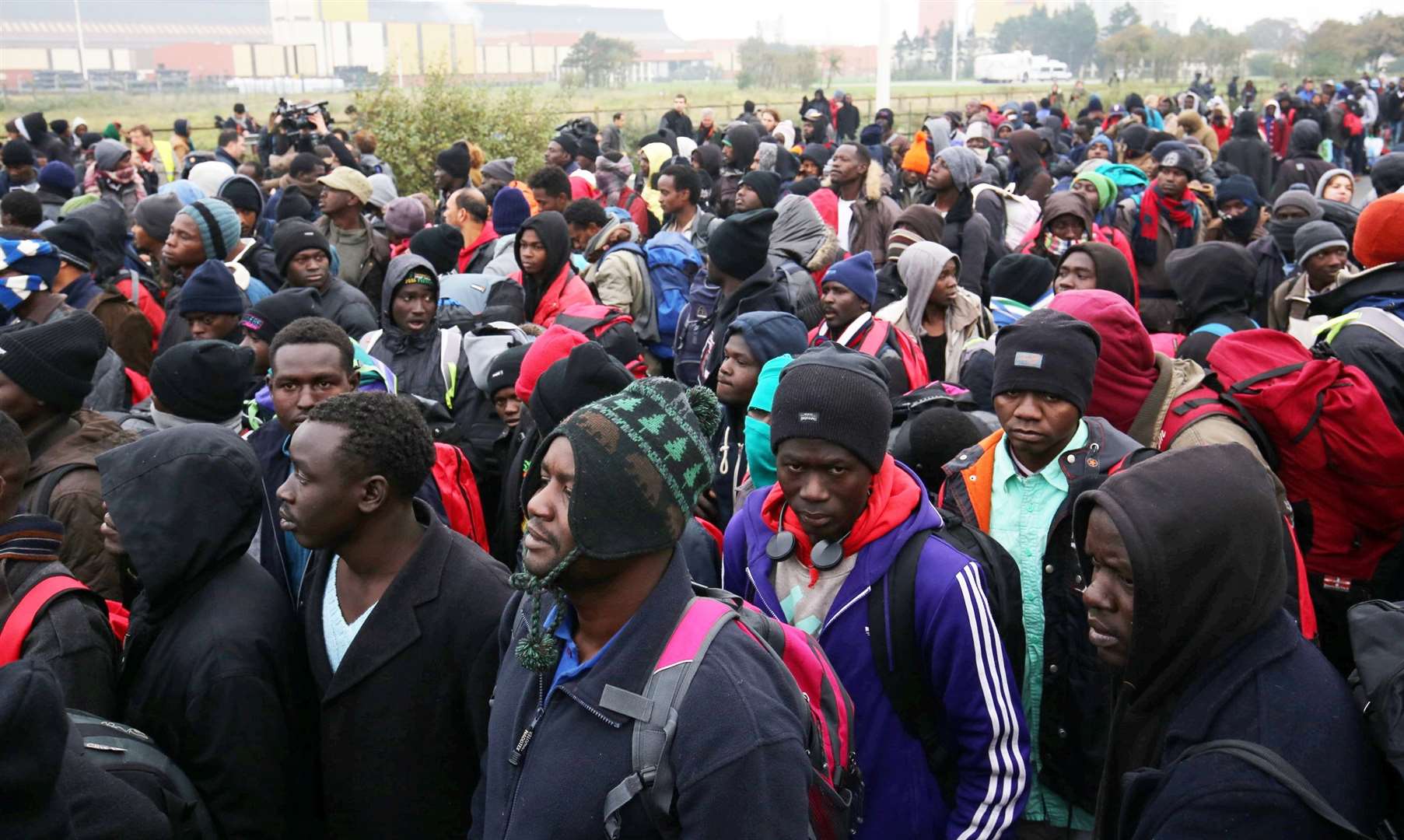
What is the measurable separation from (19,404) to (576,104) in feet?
194

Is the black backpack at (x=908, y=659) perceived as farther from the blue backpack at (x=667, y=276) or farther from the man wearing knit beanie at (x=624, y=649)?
the blue backpack at (x=667, y=276)

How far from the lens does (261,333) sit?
5.76m

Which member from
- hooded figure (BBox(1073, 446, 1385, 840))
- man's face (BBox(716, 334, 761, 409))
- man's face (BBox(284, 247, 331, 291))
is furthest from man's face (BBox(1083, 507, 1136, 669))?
man's face (BBox(284, 247, 331, 291))

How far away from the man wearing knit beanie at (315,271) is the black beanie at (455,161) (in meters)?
4.27

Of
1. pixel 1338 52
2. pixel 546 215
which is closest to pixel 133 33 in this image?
pixel 1338 52

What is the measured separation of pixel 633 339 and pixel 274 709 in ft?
11.8

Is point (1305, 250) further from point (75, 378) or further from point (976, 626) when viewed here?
point (75, 378)

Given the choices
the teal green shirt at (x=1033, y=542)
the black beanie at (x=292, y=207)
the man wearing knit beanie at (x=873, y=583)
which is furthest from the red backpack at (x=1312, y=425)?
the black beanie at (x=292, y=207)

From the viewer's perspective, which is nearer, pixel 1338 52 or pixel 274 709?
pixel 274 709

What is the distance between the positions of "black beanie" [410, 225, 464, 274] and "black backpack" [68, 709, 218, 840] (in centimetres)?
549

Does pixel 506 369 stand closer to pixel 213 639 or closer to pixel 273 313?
pixel 273 313

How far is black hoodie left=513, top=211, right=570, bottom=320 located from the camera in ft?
23.9

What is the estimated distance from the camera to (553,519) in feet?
7.72

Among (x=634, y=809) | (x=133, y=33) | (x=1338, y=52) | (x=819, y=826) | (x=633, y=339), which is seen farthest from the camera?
(x=133, y=33)
